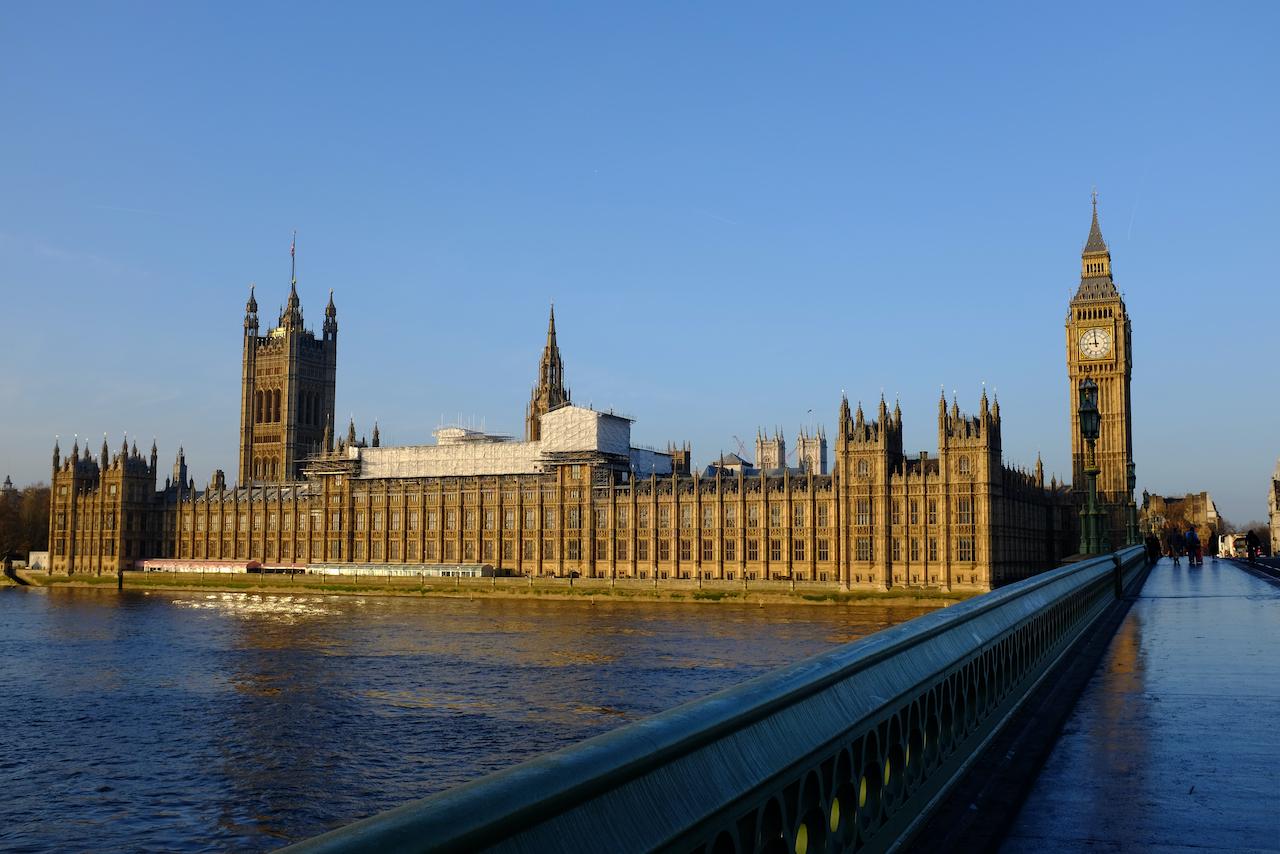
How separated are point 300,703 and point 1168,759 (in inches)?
1519

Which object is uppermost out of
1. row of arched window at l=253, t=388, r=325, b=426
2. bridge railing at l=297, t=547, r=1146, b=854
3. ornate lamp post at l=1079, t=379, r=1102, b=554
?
row of arched window at l=253, t=388, r=325, b=426

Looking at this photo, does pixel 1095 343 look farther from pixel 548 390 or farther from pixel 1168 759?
pixel 1168 759

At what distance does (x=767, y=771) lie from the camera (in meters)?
4.67

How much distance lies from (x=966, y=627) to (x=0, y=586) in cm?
15892

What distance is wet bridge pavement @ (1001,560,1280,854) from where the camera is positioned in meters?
6.36

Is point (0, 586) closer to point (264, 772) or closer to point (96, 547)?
point (96, 547)

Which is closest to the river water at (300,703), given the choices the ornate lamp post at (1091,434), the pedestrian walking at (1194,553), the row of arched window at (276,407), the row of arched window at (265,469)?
the ornate lamp post at (1091,434)

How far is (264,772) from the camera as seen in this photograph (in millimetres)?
31406

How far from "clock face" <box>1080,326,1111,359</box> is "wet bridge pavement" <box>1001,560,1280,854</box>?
414 feet

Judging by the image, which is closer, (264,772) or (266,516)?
(264,772)

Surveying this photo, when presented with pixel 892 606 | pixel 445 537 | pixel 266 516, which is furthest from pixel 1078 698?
pixel 266 516

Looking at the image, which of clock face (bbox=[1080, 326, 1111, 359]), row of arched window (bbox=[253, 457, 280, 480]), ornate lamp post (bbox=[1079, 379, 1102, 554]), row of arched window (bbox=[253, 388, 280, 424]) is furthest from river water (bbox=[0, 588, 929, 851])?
row of arched window (bbox=[253, 388, 280, 424])

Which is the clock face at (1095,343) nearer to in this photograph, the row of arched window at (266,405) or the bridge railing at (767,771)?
the row of arched window at (266,405)

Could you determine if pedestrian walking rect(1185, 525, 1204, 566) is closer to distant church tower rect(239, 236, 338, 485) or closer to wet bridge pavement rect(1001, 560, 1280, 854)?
wet bridge pavement rect(1001, 560, 1280, 854)
